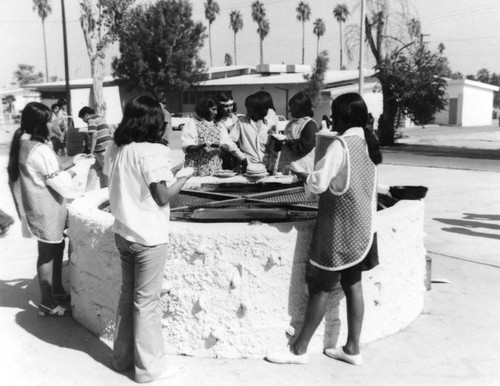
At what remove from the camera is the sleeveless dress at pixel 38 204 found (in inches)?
166

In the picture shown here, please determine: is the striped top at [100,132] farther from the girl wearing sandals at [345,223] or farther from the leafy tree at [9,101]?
the leafy tree at [9,101]

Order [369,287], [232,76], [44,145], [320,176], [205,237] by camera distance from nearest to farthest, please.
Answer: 1. [320,176]
2. [205,237]
3. [369,287]
4. [44,145]
5. [232,76]

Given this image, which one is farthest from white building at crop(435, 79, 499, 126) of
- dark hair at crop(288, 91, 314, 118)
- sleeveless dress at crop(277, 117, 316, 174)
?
dark hair at crop(288, 91, 314, 118)

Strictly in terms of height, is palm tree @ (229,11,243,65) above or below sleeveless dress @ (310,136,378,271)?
above

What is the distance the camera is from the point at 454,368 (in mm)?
3494

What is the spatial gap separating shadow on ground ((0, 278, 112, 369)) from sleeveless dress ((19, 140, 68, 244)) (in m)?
0.59

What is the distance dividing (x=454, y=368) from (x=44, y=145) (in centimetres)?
303

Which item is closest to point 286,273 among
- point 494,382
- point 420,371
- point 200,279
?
point 200,279

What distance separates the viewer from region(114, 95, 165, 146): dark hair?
3291 mm

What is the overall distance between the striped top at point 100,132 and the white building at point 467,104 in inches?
1697

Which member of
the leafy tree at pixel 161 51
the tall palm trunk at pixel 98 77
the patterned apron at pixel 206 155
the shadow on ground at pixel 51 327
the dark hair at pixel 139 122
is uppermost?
the leafy tree at pixel 161 51

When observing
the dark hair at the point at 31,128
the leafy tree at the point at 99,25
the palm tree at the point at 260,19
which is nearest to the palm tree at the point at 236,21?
the palm tree at the point at 260,19

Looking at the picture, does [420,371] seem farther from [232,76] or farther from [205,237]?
[232,76]

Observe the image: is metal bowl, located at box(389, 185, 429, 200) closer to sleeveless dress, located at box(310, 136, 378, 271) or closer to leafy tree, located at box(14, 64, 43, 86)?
sleeveless dress, located at box(310, 136, 378, 271)
